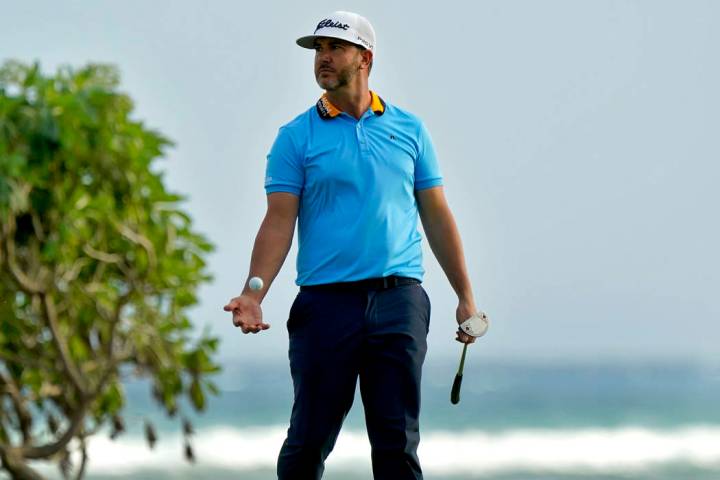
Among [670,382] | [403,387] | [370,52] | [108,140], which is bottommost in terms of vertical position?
[403,387]

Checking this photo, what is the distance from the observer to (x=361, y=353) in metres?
5.28

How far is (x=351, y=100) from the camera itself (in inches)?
210

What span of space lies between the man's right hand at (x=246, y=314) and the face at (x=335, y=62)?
82 centimetres

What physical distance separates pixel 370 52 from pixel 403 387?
3.91ft

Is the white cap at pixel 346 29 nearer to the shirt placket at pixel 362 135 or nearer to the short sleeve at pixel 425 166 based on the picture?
the shirt placket at pixel 362 135

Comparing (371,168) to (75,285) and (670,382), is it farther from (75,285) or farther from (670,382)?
(670,382)

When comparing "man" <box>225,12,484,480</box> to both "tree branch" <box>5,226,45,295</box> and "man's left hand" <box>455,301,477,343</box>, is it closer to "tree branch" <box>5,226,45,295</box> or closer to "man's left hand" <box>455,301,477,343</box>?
"man's left hand" <box>455,301,477,343</box>

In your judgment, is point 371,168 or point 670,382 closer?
point 371,168

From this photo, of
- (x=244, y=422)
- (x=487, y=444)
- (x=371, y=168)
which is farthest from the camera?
(x=244, y=422)

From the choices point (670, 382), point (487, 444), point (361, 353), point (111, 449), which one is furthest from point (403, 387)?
point (670, 382)

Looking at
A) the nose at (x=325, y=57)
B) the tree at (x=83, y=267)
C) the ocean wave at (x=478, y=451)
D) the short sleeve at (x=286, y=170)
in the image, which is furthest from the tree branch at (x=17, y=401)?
the ocean wave at (x=478, y=451)

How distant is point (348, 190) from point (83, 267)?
175 inches

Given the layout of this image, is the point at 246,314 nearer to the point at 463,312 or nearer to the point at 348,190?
the point at 348,190

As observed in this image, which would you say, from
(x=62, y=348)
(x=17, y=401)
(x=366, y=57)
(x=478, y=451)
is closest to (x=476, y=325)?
(x=366, y=57)
